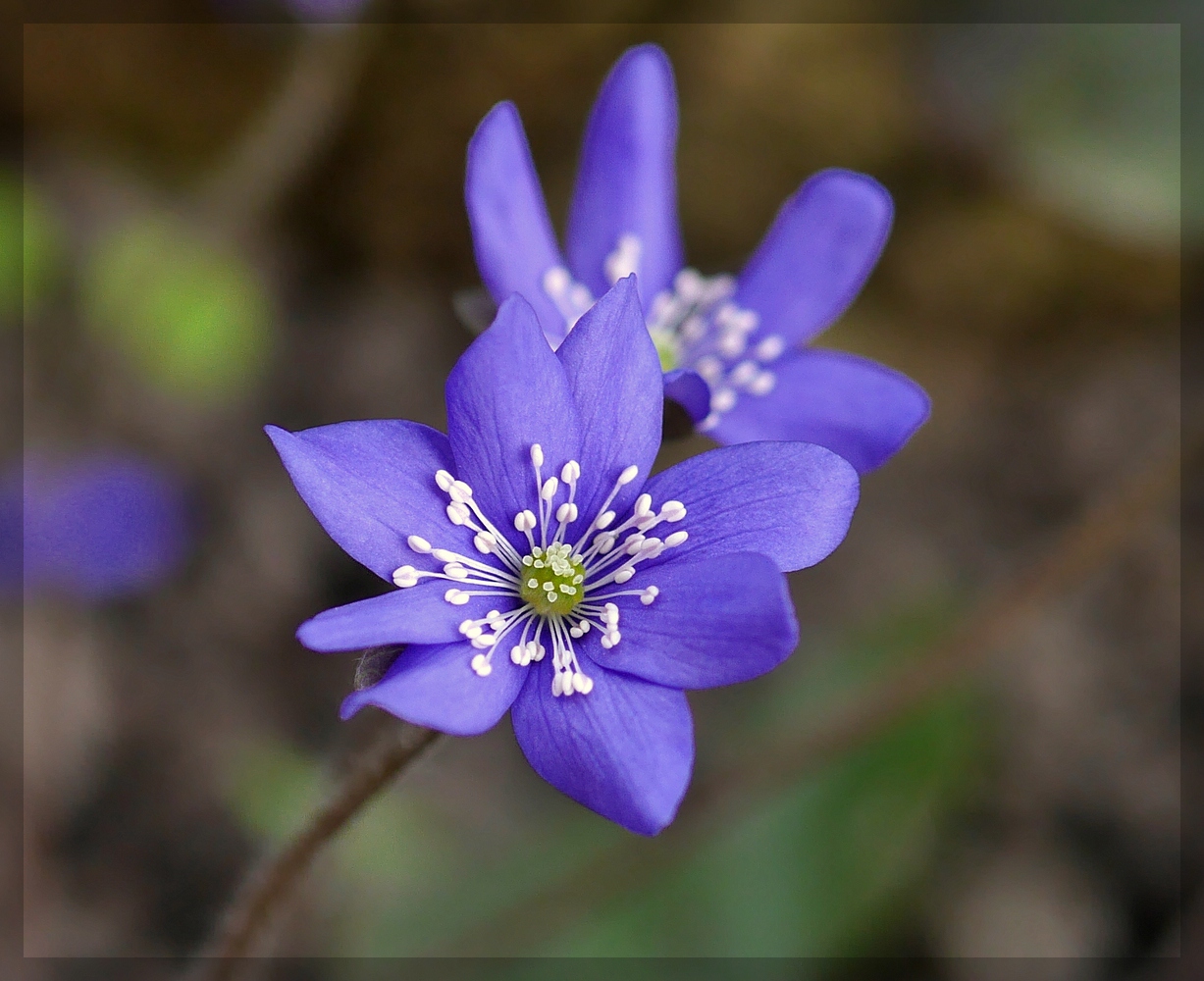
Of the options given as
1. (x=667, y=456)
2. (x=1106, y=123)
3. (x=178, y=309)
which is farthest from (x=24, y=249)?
(x=1106, y=123)

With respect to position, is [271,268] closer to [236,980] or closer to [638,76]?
[638,76]

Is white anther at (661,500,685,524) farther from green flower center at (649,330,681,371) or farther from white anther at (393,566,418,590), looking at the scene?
green flower center at (649,330,681,371)

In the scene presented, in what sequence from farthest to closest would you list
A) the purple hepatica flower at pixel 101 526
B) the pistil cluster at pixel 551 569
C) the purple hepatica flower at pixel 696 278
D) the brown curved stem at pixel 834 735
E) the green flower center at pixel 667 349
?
the purple hepatica flower at pixel 101 526 → the brown curved stem at pixel 834 735 → the green flower center at pixel 667 349 → the purple hepatica flower at pixel 696 278 → the pistil cluster at pixel 551 569

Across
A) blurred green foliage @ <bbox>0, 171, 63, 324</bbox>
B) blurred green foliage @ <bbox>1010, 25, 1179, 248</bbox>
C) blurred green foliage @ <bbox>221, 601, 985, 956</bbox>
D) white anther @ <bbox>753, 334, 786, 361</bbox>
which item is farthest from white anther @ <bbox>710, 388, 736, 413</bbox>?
blurred green foliage @ <bbox>0, 171, 63, 324</bbox>

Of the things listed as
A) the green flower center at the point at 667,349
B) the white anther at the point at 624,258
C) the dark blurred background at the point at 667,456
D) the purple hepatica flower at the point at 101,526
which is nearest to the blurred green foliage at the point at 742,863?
the dark blurred background at the point at 667,456

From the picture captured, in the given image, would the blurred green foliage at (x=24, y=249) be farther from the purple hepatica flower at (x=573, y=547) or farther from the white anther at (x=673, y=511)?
the white anther at (x=673, y=511)

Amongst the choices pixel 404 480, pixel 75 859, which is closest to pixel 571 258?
pixel 404 480
